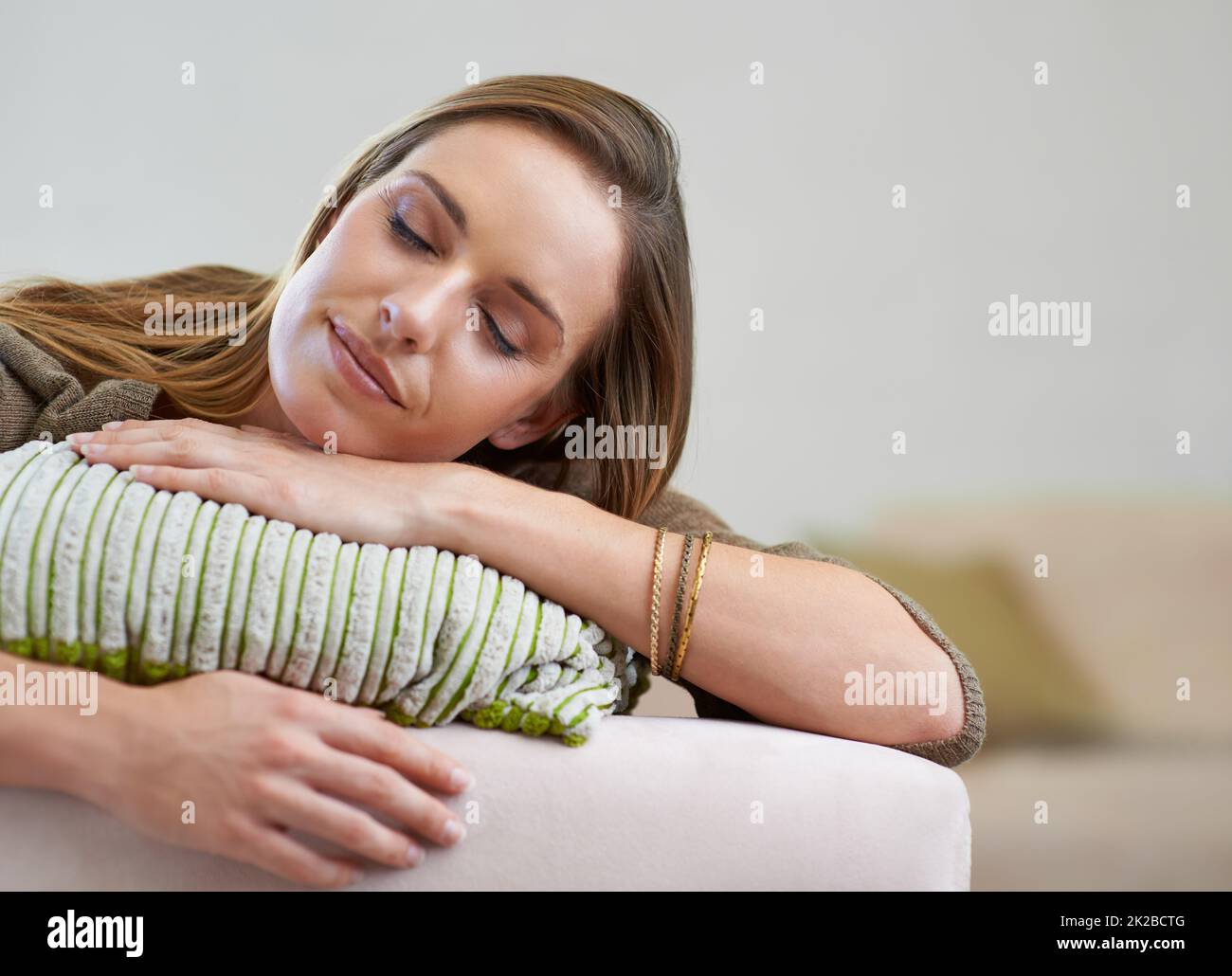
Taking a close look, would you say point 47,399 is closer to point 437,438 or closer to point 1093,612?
point 437,438

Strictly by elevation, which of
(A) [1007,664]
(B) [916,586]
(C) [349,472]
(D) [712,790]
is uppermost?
(C) [349,472]

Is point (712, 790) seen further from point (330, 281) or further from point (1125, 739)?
point (1125, 739)

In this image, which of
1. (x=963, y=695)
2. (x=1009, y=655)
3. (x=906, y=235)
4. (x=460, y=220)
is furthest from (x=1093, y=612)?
(x=460, y=220)

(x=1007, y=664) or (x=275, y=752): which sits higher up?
(x=275, y=752)

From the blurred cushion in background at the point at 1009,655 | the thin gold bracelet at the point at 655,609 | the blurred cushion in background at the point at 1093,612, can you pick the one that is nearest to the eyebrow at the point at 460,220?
the thin gold bracelet at the point at 655,609

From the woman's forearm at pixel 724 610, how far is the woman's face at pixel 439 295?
0.13 metres

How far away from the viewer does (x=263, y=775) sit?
0.72 meters

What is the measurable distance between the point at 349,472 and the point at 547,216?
13.0 inches

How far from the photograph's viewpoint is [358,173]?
127 centimetres

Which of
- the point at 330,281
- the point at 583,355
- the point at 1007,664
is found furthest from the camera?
the point at 1007,664

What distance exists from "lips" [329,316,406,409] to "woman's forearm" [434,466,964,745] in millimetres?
124

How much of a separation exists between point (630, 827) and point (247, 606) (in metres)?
0.32

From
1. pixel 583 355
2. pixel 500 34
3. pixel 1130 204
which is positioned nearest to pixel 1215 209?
pixel 1130 204

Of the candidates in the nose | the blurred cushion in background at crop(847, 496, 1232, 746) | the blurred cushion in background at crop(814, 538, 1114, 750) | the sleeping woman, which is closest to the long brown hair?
the sleeping woman
